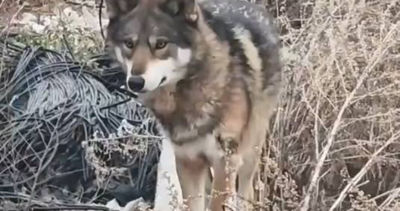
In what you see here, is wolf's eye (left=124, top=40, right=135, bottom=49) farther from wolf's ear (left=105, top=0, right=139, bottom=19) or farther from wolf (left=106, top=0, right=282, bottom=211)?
wolf's ear (left=105, top=0, right=139, bottom=19)

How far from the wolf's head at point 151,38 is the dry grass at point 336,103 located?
640mm

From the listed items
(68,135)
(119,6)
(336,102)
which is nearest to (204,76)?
(119,6)

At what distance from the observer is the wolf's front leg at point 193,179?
134 inches

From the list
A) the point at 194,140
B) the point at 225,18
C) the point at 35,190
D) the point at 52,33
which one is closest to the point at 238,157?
the point at 194,140

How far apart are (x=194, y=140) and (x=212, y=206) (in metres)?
0.26

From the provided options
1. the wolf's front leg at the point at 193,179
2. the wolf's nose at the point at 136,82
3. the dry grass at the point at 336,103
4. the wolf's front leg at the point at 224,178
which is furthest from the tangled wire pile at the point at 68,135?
the wolf's nose at the point at 136,82

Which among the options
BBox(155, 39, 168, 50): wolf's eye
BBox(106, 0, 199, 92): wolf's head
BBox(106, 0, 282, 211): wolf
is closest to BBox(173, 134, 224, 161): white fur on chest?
BBox(106, 0, 282, 211): wolf

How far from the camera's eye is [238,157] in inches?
132

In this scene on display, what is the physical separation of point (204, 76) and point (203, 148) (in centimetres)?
25

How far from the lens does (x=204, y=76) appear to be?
10.5ft

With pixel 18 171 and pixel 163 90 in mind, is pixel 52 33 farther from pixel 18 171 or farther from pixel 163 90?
pixel 163 90

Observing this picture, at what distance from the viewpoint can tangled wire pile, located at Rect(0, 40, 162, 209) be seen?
3865 millimetres

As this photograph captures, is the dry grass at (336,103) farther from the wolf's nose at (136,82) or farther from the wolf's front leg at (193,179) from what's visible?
the wolf's nose at (136,82)

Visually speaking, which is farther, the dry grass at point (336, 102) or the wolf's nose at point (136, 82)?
the dry grass at point (336, 102)
